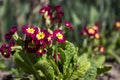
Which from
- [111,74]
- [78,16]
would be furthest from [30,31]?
[78,16]

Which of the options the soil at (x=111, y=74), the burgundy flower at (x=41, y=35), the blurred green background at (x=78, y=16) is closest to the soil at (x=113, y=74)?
the soil at (x=111, y=74)

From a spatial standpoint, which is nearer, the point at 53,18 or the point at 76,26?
the point at 53,18

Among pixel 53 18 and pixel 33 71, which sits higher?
pixel 53 18

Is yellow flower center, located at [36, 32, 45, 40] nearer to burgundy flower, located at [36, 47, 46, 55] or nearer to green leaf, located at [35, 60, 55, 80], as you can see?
burgundy flower, located at [36, 47, 46, 55]

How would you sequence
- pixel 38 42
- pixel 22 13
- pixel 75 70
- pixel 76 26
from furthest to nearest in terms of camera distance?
Answer: pixel 22 13 → pixel 76 26 → pixel 75 70 → pixel 38 42

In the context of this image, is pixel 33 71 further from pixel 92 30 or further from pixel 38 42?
pixel 92 30

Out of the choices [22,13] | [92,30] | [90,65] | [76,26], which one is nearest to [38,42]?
[90,65]

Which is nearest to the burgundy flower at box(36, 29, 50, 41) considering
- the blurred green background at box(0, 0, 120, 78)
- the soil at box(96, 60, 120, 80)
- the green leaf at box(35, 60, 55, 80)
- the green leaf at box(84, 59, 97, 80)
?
the green leaf at box(35, 60, 55, 80)

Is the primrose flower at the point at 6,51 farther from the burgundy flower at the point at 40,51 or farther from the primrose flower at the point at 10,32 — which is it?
the burgundy flower at the point at 40,51
